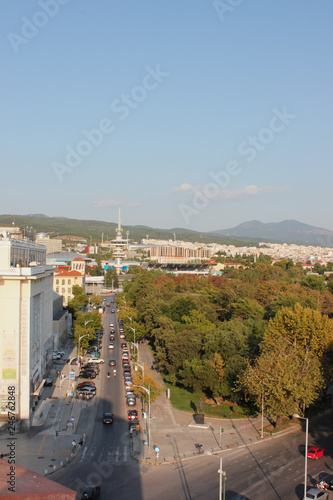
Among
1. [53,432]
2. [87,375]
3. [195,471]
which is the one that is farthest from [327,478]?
[87,375]

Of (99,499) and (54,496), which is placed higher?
(54,496)

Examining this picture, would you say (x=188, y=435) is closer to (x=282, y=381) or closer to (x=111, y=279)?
(x=282, y=381)

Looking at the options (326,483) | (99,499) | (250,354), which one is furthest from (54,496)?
(250,354)

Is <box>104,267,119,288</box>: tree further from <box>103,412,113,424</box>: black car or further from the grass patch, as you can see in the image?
<box>103,412,113,424</box>: black car

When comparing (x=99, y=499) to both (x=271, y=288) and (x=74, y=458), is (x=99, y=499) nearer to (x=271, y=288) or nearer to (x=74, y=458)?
(x=74, y=458)

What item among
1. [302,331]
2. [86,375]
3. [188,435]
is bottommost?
[86,375]

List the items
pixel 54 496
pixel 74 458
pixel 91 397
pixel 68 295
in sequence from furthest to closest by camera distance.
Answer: pixel 68 295 < pixel 91 397 < pixel 74 458 < pixel 54 496
